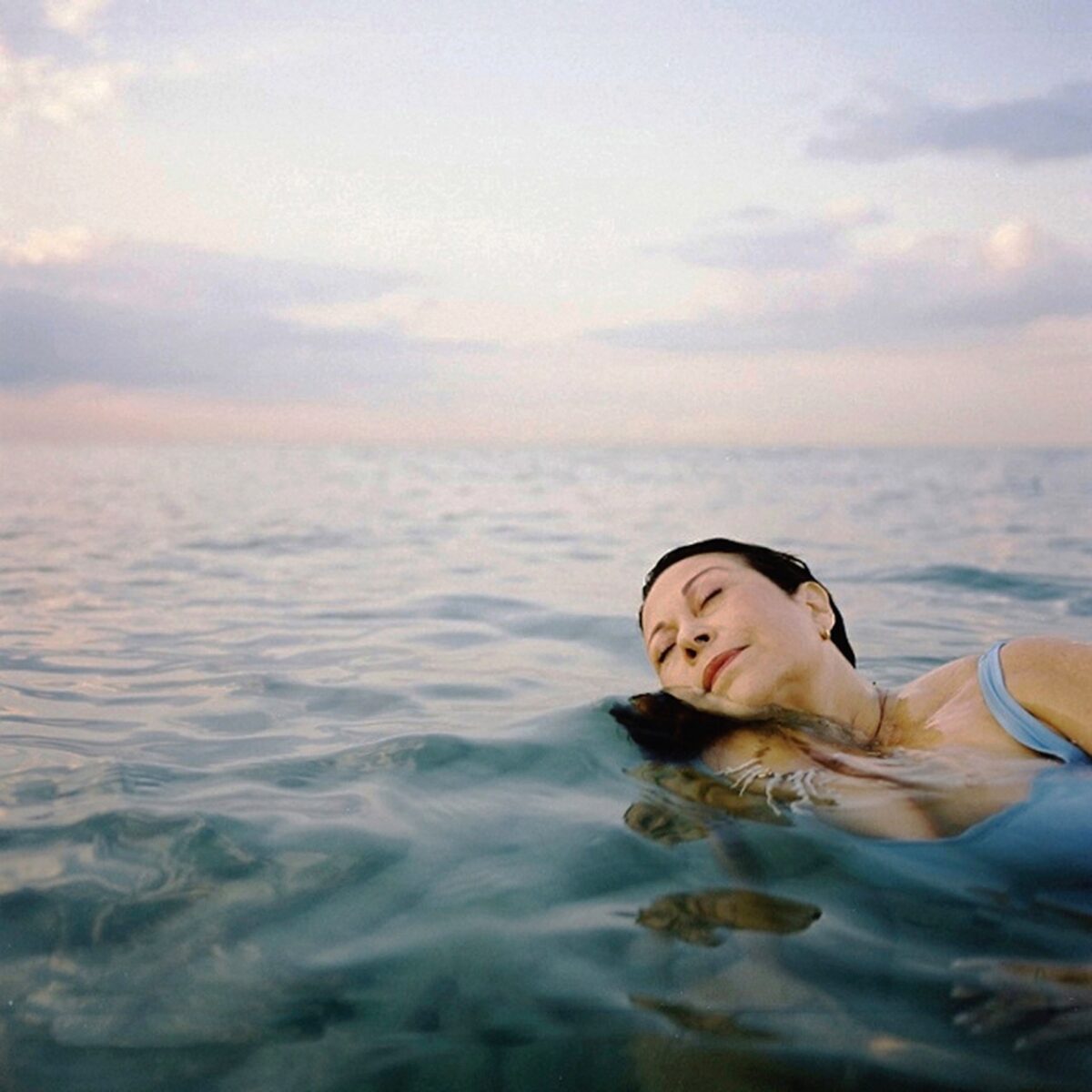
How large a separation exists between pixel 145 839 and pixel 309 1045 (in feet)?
4.13

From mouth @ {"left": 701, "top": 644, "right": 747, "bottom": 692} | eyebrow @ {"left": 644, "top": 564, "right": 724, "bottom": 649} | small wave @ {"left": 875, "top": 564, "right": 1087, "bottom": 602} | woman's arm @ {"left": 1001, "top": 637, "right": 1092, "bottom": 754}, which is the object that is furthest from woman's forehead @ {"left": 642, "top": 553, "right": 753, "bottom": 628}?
small wave @ {"left": 875, "top": 564, "right": 1087, "bottom": 602}

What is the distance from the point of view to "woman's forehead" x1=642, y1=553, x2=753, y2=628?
4.12 m

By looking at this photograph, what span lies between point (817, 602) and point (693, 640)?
2.25ft

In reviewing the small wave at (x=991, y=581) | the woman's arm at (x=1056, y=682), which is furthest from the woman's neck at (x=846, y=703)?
the small wave at (x=991, y=581)

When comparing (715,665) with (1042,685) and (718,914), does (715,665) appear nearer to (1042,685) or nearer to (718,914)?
(1042,685)

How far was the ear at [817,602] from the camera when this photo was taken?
4.25 metres

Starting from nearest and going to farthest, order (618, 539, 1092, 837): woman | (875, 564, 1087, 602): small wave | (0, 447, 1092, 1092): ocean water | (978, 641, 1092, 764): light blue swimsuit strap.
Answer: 1. (0, 447, 1092, 1092): ocean water
2. (618, 539, 1092, 837): woman
3. (978, 641, 1092, 764): light blue swimsuit strap
4. (875, 564, 1087, 602): small wave

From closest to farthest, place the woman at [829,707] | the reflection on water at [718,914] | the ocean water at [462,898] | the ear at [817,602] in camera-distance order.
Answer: the ocean water at [462,898] → the reflection on water at [718,914] → the woman at [829,707] → the ear at [817,602]

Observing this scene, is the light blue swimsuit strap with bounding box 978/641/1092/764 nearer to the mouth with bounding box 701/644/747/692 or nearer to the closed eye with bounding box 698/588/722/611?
the mouth with bounding box 701/644/747/692

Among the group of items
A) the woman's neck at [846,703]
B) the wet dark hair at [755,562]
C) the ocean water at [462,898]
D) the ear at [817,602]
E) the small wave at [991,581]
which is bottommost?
the ocean water at [462,898]

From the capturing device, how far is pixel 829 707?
393 cm

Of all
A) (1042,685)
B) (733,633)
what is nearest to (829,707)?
(733,633)

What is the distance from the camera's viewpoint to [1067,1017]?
230 cm

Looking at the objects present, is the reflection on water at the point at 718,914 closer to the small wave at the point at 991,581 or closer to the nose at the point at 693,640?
the nose at the point at 693,640
